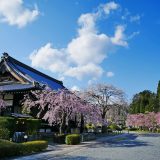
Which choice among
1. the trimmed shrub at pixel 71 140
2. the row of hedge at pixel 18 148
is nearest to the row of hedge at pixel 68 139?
the trimmed shrub at pixel 71 140

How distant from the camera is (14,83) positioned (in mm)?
36969

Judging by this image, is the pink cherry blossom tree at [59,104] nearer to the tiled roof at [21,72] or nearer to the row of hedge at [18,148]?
the tiled roof at [21,72]

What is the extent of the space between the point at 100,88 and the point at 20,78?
67.0 feet

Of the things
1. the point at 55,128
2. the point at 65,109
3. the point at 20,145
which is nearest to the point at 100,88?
the point at 55,128

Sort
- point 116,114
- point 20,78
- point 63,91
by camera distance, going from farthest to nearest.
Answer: point 116,114 < point 20,78 < point 63,91

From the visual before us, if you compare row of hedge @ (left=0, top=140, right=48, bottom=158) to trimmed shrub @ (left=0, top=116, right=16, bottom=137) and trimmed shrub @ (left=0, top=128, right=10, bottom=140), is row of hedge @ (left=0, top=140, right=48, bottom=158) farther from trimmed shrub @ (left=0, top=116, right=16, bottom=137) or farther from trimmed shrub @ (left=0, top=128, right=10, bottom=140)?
trimmed shrub @ (left=0, top=116, right=16, bottom=137)

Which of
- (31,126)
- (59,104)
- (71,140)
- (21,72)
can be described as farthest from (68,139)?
(21,72)

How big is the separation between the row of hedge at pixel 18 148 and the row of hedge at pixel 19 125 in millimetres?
3807

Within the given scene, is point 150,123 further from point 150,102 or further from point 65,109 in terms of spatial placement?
point 65,109

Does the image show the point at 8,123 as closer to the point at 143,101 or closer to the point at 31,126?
the point at 31,126

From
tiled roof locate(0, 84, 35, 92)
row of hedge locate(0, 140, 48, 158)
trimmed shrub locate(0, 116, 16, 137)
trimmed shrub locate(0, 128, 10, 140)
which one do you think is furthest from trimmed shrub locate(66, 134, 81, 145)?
tiled roof locate(0, 84, 35, 92)

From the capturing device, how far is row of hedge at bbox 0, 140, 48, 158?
1711cm

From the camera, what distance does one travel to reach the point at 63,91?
3031 cm

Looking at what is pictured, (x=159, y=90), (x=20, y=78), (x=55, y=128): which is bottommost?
(x=55, y=128)
